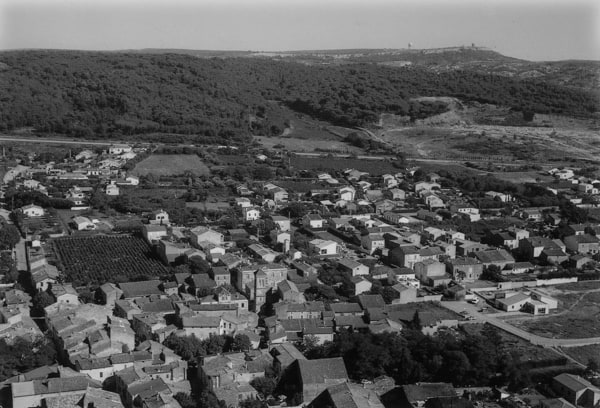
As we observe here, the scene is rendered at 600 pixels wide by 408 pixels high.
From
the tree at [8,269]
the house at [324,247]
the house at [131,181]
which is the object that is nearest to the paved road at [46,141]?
the house at [131,181]

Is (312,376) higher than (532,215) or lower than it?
higher

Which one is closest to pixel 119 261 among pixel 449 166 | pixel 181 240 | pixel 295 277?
pixel 181 240

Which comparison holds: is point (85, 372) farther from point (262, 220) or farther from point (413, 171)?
point (413, 171)

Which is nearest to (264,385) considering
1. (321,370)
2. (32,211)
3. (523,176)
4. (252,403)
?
(252,403)

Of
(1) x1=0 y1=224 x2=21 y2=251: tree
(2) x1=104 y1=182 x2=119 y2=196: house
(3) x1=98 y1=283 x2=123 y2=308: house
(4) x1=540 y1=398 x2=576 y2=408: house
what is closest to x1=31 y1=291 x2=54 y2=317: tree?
(3) x1=98 y1=283 x2=123 y2=308: house

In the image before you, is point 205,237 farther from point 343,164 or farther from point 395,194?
point 343,164

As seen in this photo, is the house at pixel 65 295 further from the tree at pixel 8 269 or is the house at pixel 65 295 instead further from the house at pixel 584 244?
the house at pixel 584 244
